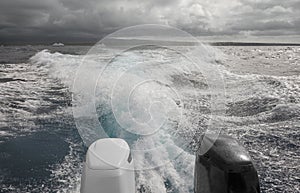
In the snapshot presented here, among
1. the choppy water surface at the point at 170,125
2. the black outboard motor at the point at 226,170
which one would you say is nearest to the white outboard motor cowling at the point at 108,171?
the black outboard motor at the point at 226,170

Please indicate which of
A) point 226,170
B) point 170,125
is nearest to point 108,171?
point 226,170

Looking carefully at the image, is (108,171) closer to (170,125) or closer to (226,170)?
(226,170)

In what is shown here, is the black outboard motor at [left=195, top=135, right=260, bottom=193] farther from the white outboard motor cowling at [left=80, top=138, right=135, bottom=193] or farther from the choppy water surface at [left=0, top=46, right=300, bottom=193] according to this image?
the choppy water surface at [left=0, top=46, right=300, bottom=193]

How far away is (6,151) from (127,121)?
2749 mm

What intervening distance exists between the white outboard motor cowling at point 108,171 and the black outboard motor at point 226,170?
78cm

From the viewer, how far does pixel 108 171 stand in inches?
116

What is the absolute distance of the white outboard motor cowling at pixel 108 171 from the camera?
9.60ft

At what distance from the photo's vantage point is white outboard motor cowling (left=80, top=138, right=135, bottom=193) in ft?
9.60

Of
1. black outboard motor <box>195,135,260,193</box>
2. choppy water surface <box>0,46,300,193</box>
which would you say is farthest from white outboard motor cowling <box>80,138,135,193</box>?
choppy water surface <box>0,46,300,193</box>

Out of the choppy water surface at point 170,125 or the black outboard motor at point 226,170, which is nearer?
the black outboard motor at point 226,170

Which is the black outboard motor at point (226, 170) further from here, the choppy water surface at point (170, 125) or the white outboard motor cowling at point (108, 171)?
the choppy water surface at point (170, 125)

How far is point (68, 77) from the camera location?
15008 millimetres

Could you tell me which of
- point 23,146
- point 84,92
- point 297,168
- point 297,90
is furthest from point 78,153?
point 297,90

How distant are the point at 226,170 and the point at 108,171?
1163 mm
